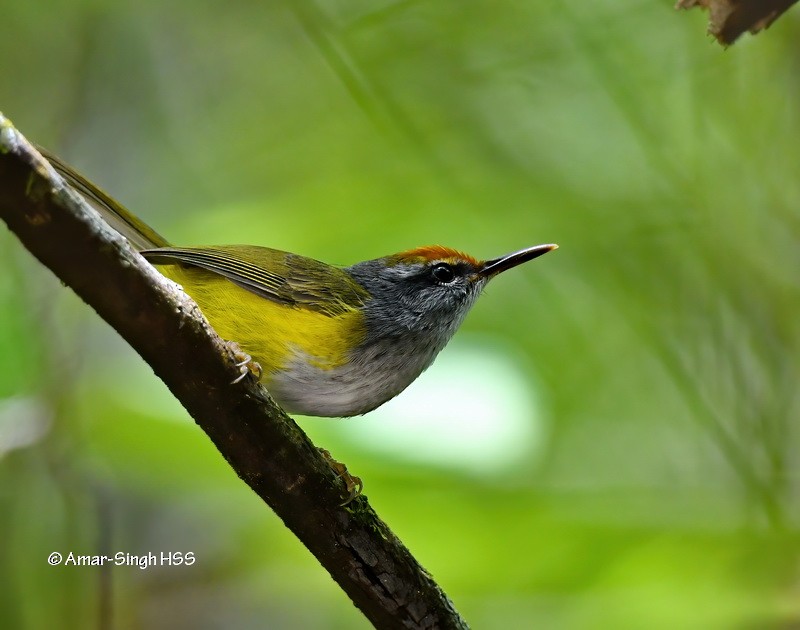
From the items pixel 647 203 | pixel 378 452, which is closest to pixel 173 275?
pixel 378 452

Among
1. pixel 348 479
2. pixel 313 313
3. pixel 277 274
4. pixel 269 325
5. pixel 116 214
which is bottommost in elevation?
pixel 348 479

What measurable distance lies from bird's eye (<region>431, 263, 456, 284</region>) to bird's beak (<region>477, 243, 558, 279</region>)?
134mm

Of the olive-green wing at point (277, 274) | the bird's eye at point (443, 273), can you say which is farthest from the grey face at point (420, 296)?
the olive-green wing at point (277, 274)

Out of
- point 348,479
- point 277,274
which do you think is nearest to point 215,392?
point 348,479

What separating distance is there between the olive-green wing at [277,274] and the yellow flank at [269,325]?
0.17 feet

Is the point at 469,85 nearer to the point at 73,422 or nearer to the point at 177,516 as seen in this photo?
the point at 73,422

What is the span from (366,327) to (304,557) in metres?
1.59

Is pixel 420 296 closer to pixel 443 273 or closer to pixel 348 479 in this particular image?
pixel 443 273

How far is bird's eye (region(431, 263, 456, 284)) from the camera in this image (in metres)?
4.08

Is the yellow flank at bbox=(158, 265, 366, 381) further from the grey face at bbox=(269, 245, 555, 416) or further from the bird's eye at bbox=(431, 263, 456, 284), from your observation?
the bird's eye at bbox=(431, 263, 456, 284)

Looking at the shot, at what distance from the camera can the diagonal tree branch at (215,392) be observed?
169 cm

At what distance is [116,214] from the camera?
11.1 feet

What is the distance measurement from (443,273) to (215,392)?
6.84ft

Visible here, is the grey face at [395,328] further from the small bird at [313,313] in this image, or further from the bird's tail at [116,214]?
the bird's tail at [116,214]
